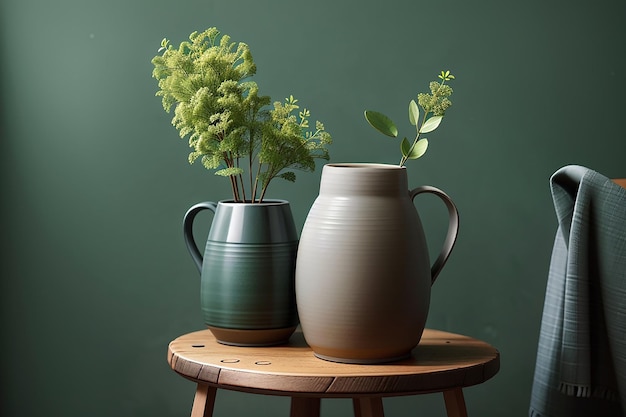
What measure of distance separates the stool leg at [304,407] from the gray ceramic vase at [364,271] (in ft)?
0.78

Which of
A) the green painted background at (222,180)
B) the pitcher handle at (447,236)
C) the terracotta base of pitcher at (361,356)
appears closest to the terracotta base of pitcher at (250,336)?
the terracotta base of pitcher at (361,356)

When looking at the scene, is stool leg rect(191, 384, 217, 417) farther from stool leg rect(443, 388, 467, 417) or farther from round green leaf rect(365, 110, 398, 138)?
round green leaf rect(365, 110, 398, 138)

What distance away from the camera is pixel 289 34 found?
1709mm

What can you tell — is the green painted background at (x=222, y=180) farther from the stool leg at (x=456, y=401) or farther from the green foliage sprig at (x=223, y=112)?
the stool leg at (x=456, y=401)

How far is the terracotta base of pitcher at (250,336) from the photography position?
1201 millimetres

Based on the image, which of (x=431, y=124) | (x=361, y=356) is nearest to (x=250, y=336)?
(x=361, y=356)

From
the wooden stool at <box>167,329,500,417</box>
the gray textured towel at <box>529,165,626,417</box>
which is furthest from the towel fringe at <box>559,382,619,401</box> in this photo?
the wooden stool at <box>167,329,500,417</box>

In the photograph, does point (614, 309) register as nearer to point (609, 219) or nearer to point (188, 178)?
point (609, 219)

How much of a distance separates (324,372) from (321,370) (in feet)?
0.04

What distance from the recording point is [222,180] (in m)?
1.72

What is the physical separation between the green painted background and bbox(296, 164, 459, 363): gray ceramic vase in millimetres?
612

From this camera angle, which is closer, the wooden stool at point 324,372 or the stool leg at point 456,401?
the wooden stool at point 324,372

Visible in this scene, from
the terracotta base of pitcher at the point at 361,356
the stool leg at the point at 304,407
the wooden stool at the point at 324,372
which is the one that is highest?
the terracotta base of pitcher at the point at 361,356

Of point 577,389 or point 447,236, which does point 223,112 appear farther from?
point 577,389
